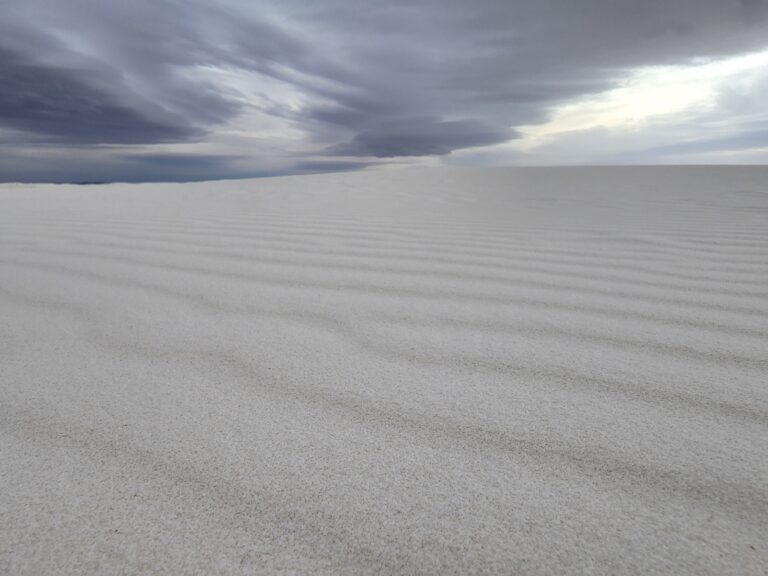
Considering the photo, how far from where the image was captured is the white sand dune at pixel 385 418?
585mm

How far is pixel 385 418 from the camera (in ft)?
2.77

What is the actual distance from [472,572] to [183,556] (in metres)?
0.33

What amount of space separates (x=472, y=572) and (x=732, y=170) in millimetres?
8872

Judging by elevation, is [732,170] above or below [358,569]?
above

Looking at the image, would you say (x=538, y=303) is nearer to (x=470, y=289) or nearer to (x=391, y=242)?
(x=470, y=289)

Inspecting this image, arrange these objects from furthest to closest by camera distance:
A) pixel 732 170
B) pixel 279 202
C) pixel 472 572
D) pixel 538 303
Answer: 1. pixel 732 170
2. pixel 279 202
3. pixel 538 303
4. pixel 472 572

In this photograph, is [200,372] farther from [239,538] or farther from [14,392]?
[239,538]

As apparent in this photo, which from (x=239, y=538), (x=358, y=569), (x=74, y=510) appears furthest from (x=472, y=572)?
(x=74, y=510)

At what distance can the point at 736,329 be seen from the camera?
1.25 metres

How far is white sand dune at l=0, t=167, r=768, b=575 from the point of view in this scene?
59 centimetres

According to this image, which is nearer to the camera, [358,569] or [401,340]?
[358,569]

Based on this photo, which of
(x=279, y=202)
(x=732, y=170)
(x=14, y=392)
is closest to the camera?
(x=14, y=392)

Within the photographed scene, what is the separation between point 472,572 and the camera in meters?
0.55

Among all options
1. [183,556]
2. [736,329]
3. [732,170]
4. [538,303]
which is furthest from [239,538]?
[732,170]
